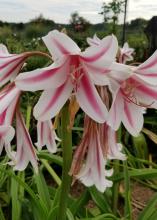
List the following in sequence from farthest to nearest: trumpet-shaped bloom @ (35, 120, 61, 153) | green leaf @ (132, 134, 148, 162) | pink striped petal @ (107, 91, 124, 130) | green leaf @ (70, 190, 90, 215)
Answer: green leaf @ (132, 134, 148, 162) → green leaf @ (70, 190, 90, 215) → trumpet-shaped bloom @ (35, 120, 61, 153) → pink striped petal @ (107, 91, 124, 130)

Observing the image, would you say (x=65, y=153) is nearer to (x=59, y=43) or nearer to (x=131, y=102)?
(x=131, y=102)

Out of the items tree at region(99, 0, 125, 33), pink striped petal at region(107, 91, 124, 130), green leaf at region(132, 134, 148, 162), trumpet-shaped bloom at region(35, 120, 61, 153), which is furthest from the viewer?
tree at region(99, 0, 125, 33)

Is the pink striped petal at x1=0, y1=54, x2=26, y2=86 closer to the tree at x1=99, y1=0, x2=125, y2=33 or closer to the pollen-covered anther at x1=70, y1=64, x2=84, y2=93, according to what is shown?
Result: the pollen-covered anther at x1=70, y1=64, x2=84, y2=93

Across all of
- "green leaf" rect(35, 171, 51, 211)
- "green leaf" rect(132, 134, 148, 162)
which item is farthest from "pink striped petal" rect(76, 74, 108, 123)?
"green leaf" rect(132, 134, 148, 162)

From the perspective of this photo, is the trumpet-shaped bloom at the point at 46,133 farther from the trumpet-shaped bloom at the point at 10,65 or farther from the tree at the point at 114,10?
the tree at the point at 114,10

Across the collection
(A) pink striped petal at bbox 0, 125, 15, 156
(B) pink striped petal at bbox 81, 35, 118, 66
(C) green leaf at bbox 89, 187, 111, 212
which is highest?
(B) pink striped petal at bbox 81, 35, 118, 66

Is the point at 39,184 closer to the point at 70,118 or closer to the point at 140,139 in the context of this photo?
the point at 70,118

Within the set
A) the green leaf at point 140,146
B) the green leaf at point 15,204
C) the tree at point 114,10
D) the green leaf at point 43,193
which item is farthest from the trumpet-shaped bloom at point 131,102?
the tree at point 114,10
